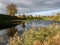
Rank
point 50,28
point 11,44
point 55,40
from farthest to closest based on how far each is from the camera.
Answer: point 50,28, point 11,44, point 55,40

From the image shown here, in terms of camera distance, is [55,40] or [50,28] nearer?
[55,40]

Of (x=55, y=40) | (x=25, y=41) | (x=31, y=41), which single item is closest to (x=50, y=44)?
(x=55, y=40)

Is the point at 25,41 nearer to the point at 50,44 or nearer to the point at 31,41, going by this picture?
the point at 31,41

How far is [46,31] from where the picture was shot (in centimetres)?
770

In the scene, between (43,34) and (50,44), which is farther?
(43,34)

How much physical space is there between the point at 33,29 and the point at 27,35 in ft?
1.26

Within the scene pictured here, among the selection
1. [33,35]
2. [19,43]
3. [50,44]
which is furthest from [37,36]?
[50,44]

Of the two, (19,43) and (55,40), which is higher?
(55,40)

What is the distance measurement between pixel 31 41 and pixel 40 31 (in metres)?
0.65

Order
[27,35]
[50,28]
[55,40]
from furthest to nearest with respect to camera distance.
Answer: [50,28], [27,35], [55,40]

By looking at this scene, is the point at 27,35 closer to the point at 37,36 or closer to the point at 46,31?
the point at 37,36

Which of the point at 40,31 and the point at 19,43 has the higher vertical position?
the point at 40,31

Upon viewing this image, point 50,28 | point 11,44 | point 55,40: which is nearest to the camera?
point 55,40

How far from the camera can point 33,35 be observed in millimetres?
7297
